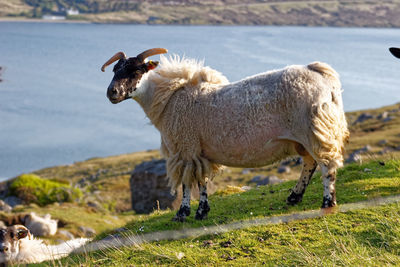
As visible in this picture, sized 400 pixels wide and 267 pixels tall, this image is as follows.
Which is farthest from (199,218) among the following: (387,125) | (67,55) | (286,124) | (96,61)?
(67,55)

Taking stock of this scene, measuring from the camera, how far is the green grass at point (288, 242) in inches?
234

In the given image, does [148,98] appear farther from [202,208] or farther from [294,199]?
[294,199]

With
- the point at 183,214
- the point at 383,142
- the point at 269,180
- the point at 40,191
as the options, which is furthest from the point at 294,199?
the point at 383,142

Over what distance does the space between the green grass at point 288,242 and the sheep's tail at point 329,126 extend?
3.33 ft

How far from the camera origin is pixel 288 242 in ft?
22.2

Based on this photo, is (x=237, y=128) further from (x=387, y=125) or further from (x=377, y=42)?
(x=377, y=42)

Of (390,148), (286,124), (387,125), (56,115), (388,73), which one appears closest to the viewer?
(286,124)

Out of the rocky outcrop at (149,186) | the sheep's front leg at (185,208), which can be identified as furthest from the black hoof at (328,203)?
the rocky outcrop at (149,186)

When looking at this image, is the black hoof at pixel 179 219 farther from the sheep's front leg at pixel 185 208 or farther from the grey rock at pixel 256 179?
the grey rock at pixel 256 179

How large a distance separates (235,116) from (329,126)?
169cm

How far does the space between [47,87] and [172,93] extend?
319ft

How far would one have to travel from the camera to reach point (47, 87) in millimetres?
100188

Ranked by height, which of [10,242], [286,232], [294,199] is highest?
[286,232]

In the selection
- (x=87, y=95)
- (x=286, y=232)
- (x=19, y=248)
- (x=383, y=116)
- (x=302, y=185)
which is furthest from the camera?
(x=87, y=95)
